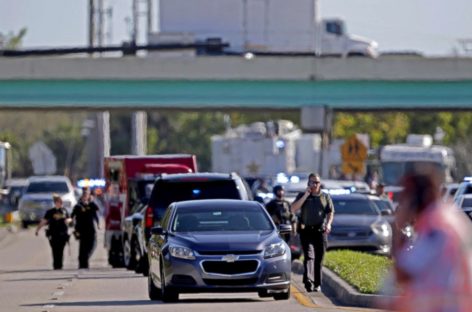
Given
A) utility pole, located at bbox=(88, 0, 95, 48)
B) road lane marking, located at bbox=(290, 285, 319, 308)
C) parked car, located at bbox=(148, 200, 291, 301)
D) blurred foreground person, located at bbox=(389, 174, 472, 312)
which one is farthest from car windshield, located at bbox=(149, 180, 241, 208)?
utility pole, located at bbox=(88, 0, 95, 48)

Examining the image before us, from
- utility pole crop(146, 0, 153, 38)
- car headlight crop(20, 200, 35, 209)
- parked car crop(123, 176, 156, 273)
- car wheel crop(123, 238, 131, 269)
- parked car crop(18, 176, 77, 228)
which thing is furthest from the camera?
utility pole crop(146, 0, 153, 38)

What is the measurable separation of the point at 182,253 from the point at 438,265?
464 inches

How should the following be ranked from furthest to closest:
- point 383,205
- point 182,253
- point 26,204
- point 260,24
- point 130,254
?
point 260,24 → point 26,204 → point 383,205 → point 130,254 → point 182,253

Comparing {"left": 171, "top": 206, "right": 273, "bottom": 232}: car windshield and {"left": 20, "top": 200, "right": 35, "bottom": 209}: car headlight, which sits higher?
{"left": 171, "top": 206, "right": 273, "bottom": 232}: car windshield

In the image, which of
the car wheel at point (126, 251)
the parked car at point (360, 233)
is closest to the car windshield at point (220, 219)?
the car wheel at point (126, 251)

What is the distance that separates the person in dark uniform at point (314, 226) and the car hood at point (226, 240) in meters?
1.72

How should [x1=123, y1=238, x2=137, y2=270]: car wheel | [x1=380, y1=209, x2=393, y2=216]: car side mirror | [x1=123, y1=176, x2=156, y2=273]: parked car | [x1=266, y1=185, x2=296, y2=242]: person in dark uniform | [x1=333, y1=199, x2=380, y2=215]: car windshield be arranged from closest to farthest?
[x1=123, y1=176, x2=156, y2=273]: parked car, [x1=266, y1=185, x2=296, y2=242]: person in dark uniform, [x1=123, y1=238, x2=137, y2=270]: car wheel, [x1=333, y1=199, x2=380, y2=215]: car windshield, [x1=380, y1=209, x2=393, y2=216]: car side mirror

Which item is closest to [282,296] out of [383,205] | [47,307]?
[47,307]

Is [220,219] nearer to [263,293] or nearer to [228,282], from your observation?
[263,293]

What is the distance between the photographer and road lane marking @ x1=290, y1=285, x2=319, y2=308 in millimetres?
19150

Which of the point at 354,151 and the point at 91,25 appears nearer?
the point at 354,151

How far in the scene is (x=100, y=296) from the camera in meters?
21.3

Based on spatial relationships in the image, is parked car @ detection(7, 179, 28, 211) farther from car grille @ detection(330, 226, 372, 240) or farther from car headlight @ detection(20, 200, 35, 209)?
car grille @ detection(330, 226, 372, 240)

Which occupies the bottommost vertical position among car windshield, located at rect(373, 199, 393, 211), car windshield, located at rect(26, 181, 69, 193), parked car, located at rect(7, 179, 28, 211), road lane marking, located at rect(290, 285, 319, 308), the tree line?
the tree line
